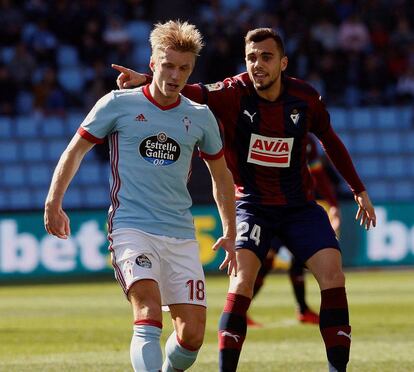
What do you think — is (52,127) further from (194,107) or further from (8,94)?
(194,107)

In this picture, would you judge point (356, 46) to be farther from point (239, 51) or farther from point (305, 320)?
point (305, 320)

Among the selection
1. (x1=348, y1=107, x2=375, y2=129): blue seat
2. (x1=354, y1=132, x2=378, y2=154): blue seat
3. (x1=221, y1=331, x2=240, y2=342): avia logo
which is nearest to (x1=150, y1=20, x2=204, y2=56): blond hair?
(x1=221, y1=331, x2=240, y2=342): avia logo

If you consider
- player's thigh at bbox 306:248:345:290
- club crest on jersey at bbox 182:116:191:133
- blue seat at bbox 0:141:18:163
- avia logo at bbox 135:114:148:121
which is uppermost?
avia logo at bbox 135:114:148:121

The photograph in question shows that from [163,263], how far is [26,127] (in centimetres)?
1650

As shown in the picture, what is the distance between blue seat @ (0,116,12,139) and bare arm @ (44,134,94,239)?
16480mm

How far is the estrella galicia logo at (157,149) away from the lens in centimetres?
664

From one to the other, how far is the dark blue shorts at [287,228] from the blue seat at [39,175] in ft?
49.3

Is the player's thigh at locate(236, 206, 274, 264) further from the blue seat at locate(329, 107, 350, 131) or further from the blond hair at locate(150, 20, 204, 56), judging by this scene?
the blue seat at locate(329, 107, 350, 131)

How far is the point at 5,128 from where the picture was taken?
74.7 feet

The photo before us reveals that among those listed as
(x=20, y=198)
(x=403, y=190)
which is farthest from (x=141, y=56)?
(x=403, y=190)

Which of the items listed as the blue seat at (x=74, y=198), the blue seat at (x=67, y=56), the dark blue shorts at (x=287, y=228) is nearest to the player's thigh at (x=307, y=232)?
the dark blue shorts at (x=287, y=228)

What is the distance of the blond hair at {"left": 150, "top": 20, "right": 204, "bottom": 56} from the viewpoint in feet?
21.7

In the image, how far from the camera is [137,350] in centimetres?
627

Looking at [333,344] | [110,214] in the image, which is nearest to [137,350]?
[110,214]
